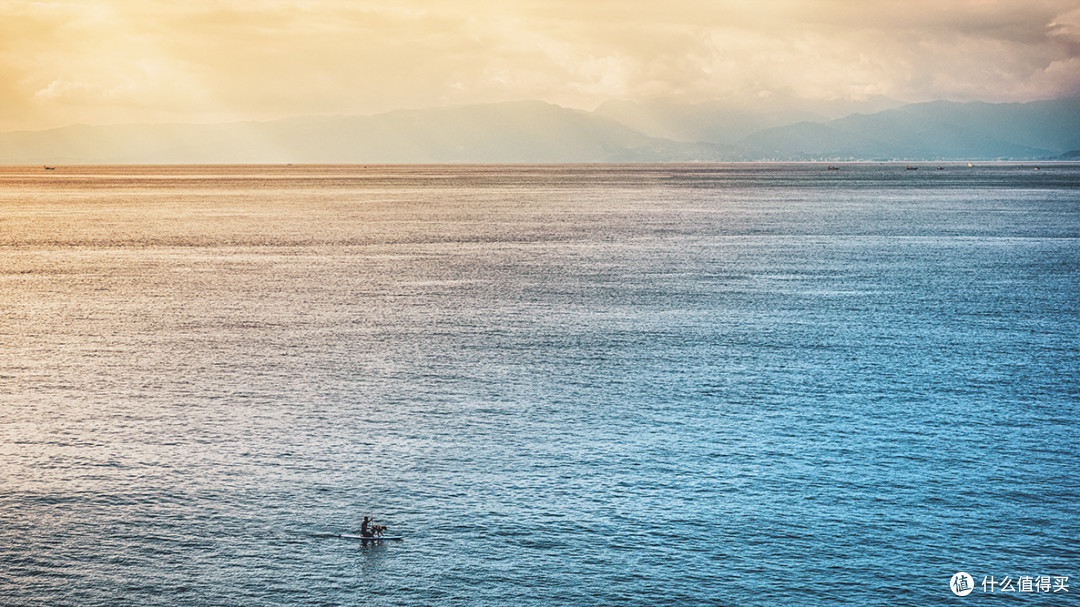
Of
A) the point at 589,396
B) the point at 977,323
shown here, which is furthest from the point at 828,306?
the point at 589,396

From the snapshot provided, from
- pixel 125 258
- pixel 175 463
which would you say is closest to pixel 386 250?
pixel 125 258

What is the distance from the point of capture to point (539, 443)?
64812 millimetres

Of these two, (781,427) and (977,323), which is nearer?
(781,427)

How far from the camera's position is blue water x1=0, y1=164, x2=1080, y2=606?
46594 millimetres

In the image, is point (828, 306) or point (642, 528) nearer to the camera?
point (642, 528)

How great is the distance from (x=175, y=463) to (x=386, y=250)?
4464 inches

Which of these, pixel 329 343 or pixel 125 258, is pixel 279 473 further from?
pixel 125 258

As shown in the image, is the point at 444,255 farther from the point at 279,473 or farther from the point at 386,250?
the point at 279,473

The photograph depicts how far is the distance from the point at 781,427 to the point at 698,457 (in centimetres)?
913

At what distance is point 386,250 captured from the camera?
172 m

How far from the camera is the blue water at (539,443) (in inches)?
1834

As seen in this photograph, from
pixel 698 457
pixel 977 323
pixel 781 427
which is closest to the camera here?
Result: pixel 698 457

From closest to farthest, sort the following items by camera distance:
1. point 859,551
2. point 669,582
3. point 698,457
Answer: point 669,582 < point 859,551 < point 698,457

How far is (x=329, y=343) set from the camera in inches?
3745
